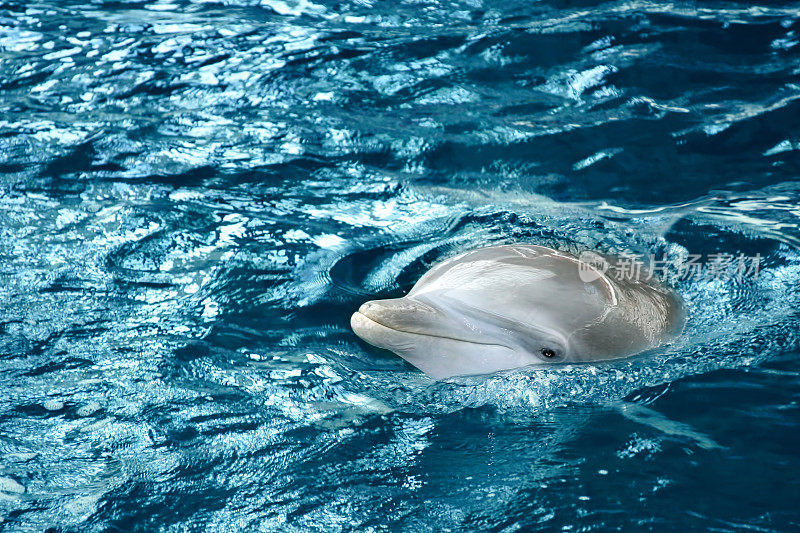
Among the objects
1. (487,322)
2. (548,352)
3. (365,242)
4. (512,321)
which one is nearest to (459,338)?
(487,322)

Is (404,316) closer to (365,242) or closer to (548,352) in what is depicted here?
(548,352)

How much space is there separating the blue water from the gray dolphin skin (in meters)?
0.11

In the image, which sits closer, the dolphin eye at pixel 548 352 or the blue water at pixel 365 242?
the blue water at pixel 365 242

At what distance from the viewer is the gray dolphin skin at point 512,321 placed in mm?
4723

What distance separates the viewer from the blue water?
3977mm

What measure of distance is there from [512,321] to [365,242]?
1.85 m

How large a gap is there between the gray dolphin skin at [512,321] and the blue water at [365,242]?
112 mm

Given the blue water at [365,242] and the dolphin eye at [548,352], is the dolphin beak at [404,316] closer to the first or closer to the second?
the blue water at [365,242]

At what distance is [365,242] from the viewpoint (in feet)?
20.8

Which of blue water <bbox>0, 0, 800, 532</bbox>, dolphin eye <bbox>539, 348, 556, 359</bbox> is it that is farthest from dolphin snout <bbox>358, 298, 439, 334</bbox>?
dolphin eye <bbox>539, 348, 556, 359</bbox>

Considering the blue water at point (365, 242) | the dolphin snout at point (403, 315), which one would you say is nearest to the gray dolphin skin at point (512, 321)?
the dolphin snout at point (403, 315)

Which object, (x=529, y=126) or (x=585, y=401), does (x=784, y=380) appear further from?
(x=529, y=126)

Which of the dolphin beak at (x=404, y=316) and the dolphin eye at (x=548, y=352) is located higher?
the dolphin beak at (x=404, y=316)

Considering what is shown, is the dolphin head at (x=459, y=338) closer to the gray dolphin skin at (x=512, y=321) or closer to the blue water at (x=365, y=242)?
the gray dolphin skin at (x=512, y=321)
